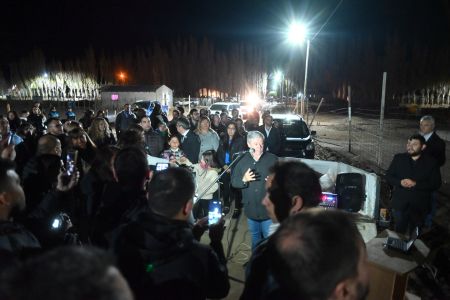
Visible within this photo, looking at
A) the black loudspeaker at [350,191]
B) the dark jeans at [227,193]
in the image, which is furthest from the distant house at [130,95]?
the black loudspeaker at [350,191]

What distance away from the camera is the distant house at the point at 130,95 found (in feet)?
157

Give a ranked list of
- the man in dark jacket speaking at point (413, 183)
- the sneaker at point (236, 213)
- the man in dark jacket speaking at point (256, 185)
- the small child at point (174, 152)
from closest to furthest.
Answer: the man in dark jacket speaking at point (256, 185)
the man in dark jacket speaking at point (413, 183)
the small child at point (174, 152)
the sneaker at point (236, 213)

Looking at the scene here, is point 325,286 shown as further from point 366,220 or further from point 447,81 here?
point 447,81

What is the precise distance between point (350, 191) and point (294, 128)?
597cm

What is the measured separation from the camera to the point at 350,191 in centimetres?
571

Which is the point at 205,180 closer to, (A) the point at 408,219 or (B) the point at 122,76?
(A) the point at 408,219

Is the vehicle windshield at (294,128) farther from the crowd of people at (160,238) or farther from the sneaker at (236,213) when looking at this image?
the crowd of people at (160,238)

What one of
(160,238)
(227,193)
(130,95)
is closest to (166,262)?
(160,238)

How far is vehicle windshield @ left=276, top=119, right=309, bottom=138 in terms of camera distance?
1127 cm

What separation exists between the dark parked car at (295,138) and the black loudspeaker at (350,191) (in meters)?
4.14

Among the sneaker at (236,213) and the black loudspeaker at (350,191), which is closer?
the black loudspeaker at (350,191)

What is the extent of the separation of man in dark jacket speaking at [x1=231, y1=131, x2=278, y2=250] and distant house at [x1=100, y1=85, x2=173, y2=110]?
4330cm

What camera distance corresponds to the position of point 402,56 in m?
90.9

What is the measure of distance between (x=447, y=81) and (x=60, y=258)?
3731 inches
